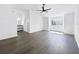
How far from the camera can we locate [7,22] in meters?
4.63

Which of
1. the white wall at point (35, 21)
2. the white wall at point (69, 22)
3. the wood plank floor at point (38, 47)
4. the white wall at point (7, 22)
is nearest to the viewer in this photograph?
the wood plank floor at point (38, 47)

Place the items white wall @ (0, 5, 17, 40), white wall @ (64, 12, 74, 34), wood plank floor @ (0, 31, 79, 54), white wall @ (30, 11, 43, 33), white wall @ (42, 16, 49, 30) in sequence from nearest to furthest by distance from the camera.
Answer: wood plank floor @ (0, 31, 79, 54) → white wall @ (0, 5, 17, 40) → white wall @ (64, 12, 74, 34) → white wall @ (30, 11, 43, 33) → white wall @ (42, 16, 49, 30)

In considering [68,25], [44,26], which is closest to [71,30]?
[68,25]

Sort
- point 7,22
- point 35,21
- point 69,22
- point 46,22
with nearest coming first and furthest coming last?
point 7,22 → point 69,22 → point 35,21 → point 46,22

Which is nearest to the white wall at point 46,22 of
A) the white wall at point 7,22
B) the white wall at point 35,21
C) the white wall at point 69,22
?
the white wall at point 35,21

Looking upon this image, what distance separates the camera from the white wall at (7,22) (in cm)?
432

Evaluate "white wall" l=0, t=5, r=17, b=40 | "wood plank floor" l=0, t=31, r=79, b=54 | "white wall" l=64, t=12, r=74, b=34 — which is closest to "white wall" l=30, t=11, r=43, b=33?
"white wall" l=0, t=5, r=17, b=40

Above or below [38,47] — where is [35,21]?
above

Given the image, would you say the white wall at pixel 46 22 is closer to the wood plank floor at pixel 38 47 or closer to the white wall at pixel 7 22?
the white wall at pixel 7 22

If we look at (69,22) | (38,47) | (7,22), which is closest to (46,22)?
(69,22)

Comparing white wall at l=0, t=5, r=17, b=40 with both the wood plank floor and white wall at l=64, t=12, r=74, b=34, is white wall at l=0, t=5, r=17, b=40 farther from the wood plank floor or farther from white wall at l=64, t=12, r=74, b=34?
white wall at l=64, t=12, r=74, b=34

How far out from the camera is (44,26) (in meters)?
8.78

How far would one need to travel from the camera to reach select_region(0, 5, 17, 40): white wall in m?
4.32

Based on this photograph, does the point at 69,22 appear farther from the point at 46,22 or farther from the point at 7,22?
the point at 7,22
